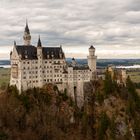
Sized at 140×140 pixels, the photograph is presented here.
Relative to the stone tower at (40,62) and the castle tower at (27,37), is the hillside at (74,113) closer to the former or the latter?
the stone tower at (40,62)

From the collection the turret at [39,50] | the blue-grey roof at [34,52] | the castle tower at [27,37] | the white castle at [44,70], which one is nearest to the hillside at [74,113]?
the white castle at [44,70]

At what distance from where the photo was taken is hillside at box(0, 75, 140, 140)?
308 ft

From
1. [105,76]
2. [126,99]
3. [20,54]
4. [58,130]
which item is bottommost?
[58,130]

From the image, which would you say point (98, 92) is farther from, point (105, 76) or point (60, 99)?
point (60, 99)

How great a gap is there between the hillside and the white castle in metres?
2.19

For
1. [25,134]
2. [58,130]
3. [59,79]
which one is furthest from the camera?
[59,79]

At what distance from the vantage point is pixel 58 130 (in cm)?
9600

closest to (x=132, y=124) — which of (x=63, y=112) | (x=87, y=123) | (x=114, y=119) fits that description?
(x=114, y=119)

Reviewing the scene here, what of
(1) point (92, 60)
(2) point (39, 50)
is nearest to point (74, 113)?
(1) point (92, 60)

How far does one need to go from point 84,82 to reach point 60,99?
30.3 feet

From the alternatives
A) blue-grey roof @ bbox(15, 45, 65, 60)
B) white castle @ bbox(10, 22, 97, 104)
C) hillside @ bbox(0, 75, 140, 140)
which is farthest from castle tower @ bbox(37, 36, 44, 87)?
hillside @ bbox(0, 75, 140, 140)

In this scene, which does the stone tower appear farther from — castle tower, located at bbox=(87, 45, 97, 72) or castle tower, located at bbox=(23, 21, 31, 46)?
castle tower, located at bbox=(87, 45, 97, 72)

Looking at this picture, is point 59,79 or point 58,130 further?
point 59,79

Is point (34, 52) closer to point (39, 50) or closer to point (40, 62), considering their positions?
point (39, 50)
